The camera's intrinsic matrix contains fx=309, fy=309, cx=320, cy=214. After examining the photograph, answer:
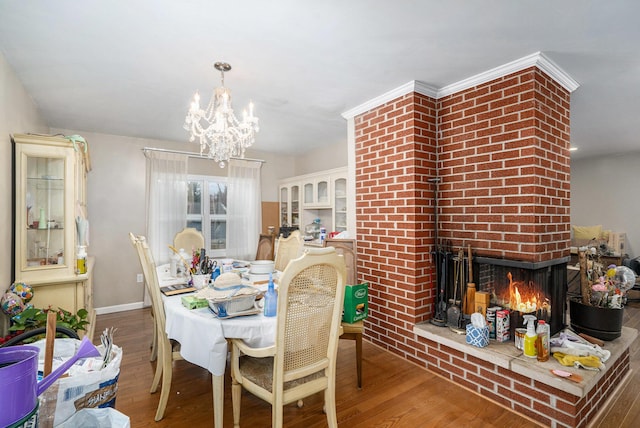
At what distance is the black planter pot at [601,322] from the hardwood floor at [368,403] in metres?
0.41

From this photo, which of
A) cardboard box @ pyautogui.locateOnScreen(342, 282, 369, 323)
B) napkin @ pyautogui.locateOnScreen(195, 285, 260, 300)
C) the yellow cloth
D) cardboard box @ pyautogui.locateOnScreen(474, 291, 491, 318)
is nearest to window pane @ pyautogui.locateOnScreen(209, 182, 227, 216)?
napkin @ pyautogui.locateOnScreen(195, 285, 260, 300)

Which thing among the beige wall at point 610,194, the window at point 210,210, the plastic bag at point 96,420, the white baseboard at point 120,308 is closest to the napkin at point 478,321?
the plastic bag at point 96,420

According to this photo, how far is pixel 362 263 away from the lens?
3092 mm

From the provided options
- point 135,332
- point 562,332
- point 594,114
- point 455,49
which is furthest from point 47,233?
point 594,114

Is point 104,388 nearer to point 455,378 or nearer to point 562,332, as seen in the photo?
point 455,378

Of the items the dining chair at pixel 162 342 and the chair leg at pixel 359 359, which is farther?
the chair leg at pixel 359 359

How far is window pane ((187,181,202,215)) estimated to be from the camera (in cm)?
448

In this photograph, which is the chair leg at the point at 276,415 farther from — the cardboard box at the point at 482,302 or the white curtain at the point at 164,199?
the white curtain at the point at 164,199

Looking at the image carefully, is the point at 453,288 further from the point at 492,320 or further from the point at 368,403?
the point at 368,403

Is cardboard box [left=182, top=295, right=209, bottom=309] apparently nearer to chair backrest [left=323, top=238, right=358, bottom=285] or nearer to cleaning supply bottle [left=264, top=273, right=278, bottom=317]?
cleaning supply bottle [left=264, top=273, right=278, bottom=317]

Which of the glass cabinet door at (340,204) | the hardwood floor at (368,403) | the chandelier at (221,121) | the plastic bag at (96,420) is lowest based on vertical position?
the hardwood floor at (368,403)

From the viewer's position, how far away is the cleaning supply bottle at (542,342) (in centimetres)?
194

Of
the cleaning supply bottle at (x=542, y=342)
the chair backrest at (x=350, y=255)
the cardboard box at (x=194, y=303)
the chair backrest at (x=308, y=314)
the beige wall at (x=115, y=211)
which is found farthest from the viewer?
the beige wall at (x=115, y=211)

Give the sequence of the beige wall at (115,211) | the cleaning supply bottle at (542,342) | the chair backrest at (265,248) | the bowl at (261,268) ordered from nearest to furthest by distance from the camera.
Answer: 1. the cleaning supply bottle at (542,342)
2. the bowl at (261,268)
3. the beige wall at (115,211)
4. the chair backrest at (265,248)
